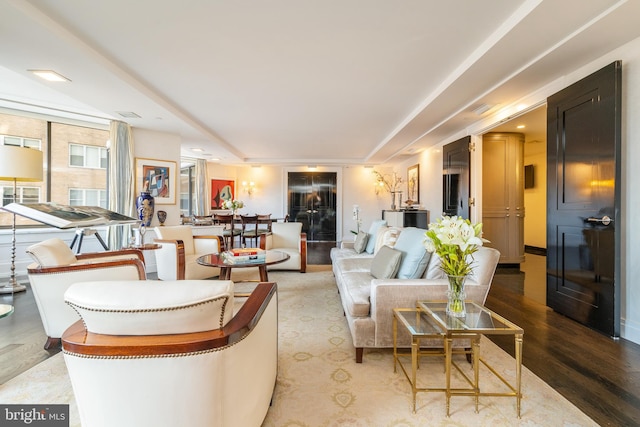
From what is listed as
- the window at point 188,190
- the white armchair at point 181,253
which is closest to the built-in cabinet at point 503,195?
the white armchair at point 181,253

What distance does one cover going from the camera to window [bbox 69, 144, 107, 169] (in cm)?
490

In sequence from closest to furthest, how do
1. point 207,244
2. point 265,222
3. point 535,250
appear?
point 207,244, point 265,222, point 535,250

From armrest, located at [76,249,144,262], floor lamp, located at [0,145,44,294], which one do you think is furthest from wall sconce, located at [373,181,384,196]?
floor lamp, located at [0,145,44,294]

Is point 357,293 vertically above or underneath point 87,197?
underneath

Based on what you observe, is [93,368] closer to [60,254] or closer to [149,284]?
[149,284]

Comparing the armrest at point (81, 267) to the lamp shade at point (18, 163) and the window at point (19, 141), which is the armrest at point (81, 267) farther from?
the window at point (19, 141)

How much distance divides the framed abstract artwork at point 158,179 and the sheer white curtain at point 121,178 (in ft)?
0.55

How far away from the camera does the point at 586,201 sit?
2684mm

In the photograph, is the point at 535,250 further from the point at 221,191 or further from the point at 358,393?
the point at 221,191

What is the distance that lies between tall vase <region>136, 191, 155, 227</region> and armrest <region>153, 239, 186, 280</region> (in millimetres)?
1165

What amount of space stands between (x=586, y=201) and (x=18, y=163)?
6.04 metres

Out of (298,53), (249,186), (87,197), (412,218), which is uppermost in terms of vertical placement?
(298,53)

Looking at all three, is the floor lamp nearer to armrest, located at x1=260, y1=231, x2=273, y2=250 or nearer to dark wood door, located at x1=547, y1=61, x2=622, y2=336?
armrest, located at x1=260, y1=231, x2=273, y2=250

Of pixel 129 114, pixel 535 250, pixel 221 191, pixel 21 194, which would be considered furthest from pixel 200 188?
pixel 535 250
